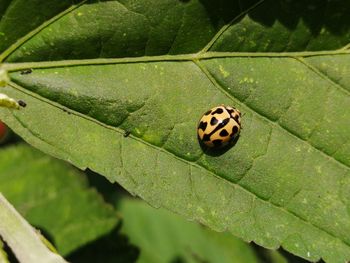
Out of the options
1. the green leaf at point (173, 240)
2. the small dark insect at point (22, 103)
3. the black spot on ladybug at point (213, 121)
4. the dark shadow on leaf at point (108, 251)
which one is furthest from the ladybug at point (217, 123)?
the green leaf at point (173, 240)

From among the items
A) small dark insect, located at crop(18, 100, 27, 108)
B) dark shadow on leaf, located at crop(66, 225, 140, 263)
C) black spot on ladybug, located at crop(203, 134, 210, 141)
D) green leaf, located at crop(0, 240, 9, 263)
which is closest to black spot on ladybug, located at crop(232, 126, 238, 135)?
black spot on ladybug, located at crop(203, 134, 210, 141)

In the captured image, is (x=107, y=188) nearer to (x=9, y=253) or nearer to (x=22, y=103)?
(x=22, y=103)

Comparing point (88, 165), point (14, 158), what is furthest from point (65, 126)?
point (14, 158)

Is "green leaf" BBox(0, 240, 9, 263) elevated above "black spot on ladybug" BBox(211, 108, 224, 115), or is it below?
below

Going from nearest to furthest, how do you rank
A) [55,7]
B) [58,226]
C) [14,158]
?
[55,7] < [58,226] < [14,158]

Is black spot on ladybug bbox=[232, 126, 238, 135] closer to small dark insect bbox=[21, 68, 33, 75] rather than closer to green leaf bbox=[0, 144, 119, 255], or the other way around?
small dark insect bbox=[21, 68, 33, 75]

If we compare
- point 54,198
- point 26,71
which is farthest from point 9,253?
point 54,198

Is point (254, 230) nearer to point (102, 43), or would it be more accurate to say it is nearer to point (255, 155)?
point (255, 155)
